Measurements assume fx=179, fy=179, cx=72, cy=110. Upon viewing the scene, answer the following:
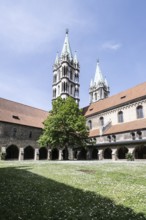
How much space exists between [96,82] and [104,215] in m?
77.7

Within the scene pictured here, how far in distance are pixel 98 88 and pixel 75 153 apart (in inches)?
1613

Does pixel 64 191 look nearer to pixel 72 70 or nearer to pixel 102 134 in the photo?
pixel 102 134

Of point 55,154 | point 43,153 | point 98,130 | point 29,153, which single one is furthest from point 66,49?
point 29,153

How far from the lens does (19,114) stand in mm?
40594

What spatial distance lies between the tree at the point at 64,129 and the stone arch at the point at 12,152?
843 cm

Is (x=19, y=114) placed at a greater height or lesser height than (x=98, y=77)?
lesser

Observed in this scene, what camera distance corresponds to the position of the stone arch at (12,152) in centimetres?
3728

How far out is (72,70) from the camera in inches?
2477

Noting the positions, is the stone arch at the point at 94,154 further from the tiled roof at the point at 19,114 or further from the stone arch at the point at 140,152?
the tiled roof at the point at 19,114

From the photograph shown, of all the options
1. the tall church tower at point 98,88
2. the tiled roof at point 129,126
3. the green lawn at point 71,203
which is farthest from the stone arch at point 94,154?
the tall church tower at point 98,88

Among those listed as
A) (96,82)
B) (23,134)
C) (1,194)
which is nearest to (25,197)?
(1,194)

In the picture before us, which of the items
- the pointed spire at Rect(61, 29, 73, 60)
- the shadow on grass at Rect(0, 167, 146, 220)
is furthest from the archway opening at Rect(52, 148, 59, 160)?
the shadow on grass at Rect(0, 167, 146, 220)

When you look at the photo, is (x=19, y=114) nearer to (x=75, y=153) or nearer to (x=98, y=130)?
(x=75, y=153)

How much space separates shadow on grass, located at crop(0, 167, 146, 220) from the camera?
5047 mm
